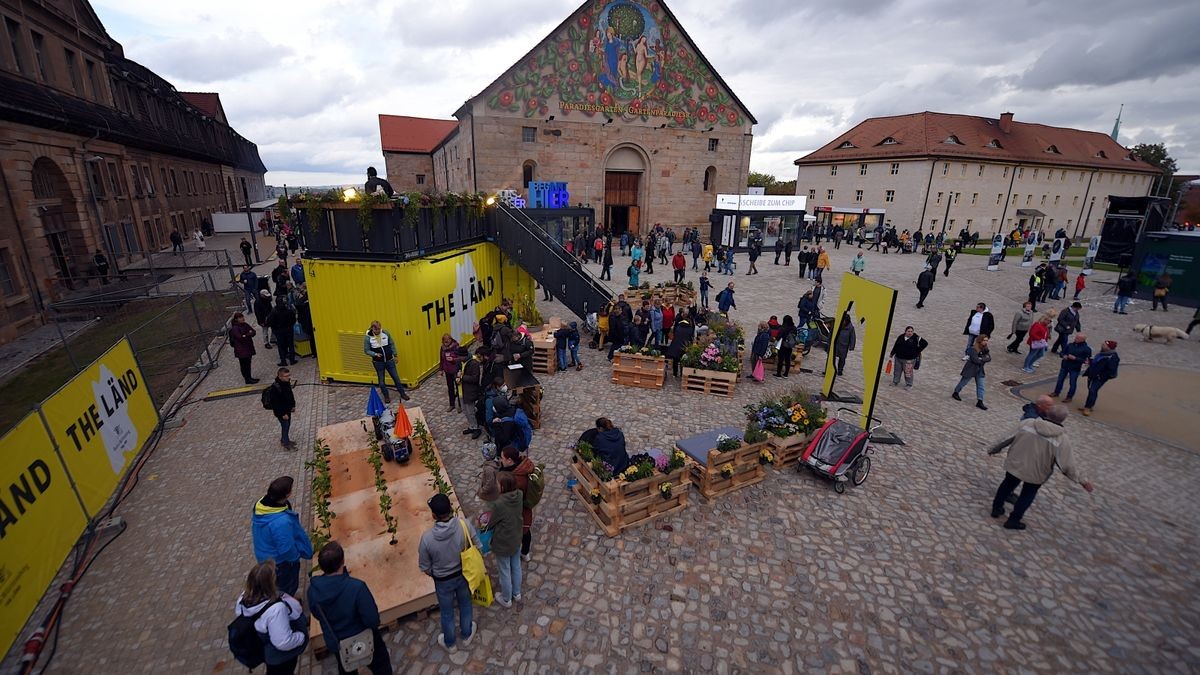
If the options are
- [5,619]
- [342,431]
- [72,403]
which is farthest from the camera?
[342,431]

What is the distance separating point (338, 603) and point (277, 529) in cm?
137

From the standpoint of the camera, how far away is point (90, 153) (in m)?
23.4

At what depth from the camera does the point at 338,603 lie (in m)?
4.03

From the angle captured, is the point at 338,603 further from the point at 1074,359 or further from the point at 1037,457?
the point at 1074,359

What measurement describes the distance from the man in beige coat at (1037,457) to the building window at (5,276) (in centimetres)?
2901

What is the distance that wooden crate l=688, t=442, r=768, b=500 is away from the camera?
7.55 meters

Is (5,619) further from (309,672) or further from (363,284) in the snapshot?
(363,284)

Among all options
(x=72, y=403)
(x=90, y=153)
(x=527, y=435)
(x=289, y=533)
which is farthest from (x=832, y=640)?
(x=90, y=153)

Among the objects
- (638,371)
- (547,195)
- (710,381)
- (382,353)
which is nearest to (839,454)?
(710,381)

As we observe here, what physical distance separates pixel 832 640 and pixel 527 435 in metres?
4.84

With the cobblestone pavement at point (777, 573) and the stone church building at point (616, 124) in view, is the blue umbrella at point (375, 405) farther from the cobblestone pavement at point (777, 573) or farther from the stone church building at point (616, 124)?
the stone church building at point (616, 124)

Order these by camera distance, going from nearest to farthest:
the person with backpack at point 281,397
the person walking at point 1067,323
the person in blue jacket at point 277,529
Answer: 1. the person in blue jacket at point 277,529
2. the person with backpack at point 281,397
3. the person walking at point 1067,323

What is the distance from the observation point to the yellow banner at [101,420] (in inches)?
252

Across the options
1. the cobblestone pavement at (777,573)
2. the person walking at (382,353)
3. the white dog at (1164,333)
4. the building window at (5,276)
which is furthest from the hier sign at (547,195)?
the white dog at (1164,333)
